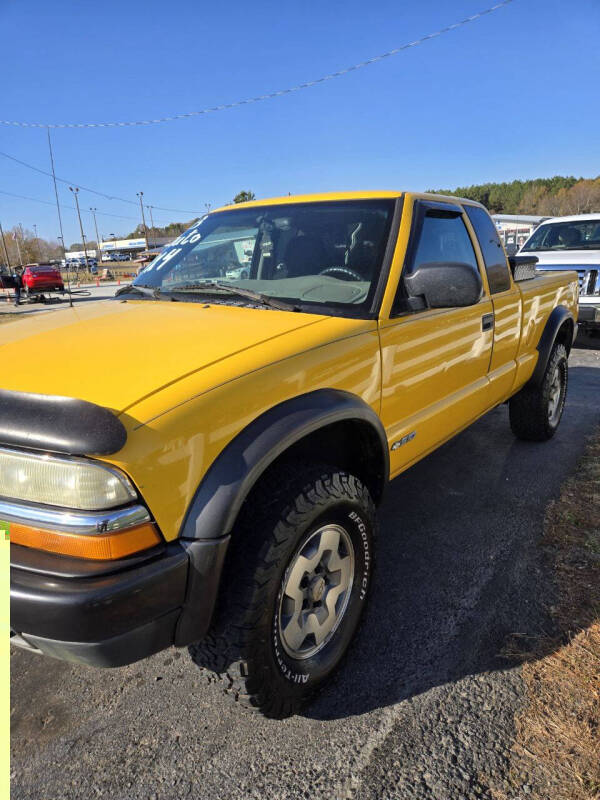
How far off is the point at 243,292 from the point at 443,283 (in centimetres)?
90

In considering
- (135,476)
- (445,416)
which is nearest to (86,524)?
(135,476)

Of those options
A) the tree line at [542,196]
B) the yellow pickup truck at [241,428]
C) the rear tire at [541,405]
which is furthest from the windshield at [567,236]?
the tree line at [542,196]

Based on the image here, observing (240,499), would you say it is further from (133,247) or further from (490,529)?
(133,247)

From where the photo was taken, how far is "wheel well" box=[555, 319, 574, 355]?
457 centimetres

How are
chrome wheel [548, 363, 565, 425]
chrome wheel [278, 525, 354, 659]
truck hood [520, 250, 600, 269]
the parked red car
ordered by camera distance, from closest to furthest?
chrome wheel [278, 525, 354, 659] < chrome wheel [548, 363, 565, 425] < truck hood [520, 250, 600, 269] < the parked red car

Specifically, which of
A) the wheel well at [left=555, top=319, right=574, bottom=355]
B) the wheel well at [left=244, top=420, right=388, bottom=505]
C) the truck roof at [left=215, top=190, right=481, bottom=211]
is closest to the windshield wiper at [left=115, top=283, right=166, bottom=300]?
the truck roof at [left=215, top=190, right=481, bottom=211]

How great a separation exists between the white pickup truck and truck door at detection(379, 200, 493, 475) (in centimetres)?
487

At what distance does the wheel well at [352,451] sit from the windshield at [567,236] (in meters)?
7.68

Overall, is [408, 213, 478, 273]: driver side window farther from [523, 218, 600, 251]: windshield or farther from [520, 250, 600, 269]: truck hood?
[523, 218, 600, 251]: windshield

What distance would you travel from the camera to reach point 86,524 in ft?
4.70

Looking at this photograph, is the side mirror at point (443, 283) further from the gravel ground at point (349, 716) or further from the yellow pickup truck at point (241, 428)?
the gravel ground at point (349, 716)

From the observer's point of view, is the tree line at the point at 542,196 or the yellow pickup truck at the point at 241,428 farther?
the tree line at the point at 542,196

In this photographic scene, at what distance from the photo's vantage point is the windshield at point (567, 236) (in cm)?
861

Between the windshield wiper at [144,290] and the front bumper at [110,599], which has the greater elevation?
the windshield wiper at [144,290]
